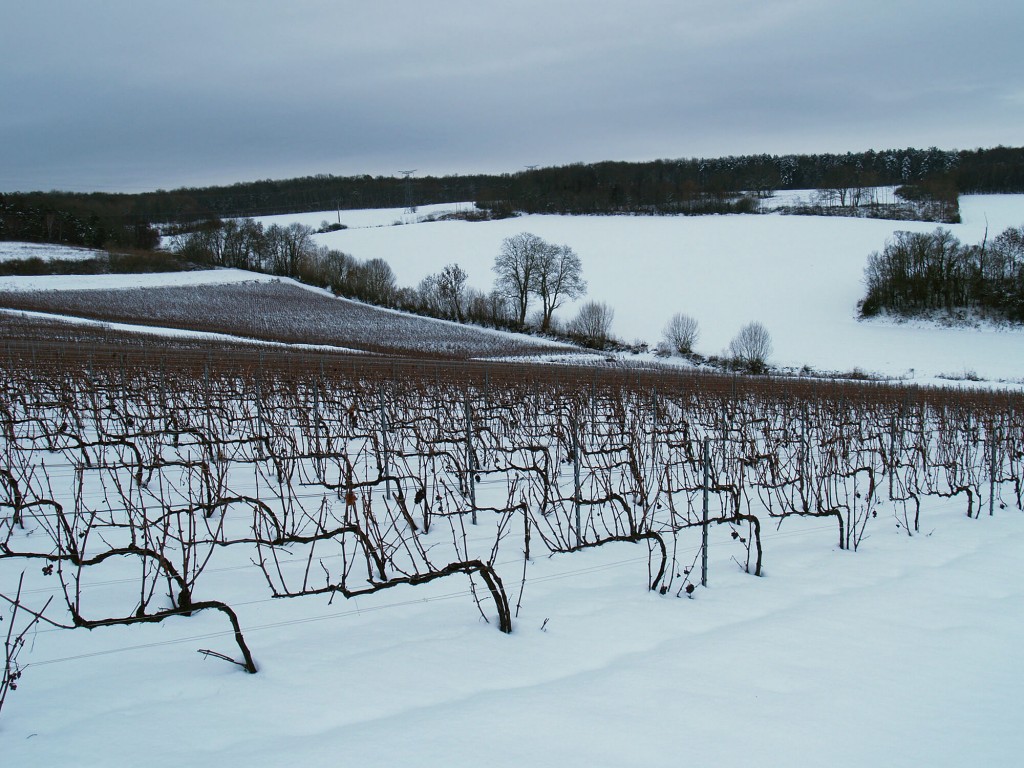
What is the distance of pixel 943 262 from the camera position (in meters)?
52.9

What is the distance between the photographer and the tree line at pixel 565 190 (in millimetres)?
86188

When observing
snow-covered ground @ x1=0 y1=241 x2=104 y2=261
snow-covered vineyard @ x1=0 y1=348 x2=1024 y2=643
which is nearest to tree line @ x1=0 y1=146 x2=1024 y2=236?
snow-covered ground @ x1=0 y1=241 x2=104 y2=261

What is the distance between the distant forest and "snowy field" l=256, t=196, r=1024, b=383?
895cm

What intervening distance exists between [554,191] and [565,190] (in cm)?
192

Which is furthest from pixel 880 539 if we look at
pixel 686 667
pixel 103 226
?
pixel 103 226

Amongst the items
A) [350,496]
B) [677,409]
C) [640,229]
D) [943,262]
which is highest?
[640,229]

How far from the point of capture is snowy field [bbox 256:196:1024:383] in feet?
141

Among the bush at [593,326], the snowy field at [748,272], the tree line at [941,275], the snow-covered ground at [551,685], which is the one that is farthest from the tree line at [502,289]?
the snow-covered ground at [551,685]

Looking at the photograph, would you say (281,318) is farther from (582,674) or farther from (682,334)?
(582,674)

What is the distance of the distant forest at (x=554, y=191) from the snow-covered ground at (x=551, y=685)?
9080 centimetres

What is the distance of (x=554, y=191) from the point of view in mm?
110688

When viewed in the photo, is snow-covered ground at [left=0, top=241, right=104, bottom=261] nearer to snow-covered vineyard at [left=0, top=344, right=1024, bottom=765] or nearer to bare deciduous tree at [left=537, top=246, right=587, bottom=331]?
bare deciduous tree at [left=537, top=246, right=587, bottom=331]

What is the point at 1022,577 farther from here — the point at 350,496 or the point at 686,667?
the point at 350,496

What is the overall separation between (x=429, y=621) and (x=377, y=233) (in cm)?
8816
